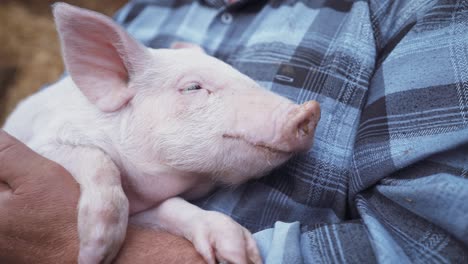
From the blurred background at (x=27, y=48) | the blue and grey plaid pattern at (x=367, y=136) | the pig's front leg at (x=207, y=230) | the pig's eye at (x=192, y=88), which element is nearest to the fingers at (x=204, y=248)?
the pig's front leg at (x=207, y=230)

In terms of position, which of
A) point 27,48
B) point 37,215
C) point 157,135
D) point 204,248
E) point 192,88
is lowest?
point 27,48

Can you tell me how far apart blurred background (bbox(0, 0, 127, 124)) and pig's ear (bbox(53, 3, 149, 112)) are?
10.0ft

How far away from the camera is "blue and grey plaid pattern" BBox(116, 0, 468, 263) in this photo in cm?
104

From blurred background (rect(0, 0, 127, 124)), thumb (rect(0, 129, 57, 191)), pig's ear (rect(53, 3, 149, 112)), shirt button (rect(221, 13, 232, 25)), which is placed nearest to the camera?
thumb (rect(0, 129, 57, 191))

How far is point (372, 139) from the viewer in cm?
121

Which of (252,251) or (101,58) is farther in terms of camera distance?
(101,58)

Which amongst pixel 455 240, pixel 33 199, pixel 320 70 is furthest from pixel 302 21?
pixel 33 199

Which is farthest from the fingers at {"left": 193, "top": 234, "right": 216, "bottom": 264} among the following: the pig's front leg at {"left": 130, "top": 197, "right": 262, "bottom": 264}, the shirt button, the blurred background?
the blurred background

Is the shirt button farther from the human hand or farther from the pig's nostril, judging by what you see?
the human hand

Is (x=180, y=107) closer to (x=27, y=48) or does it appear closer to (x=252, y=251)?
(x=252, y=251)

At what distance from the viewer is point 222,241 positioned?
1.13 m

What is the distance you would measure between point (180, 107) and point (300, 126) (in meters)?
0.37

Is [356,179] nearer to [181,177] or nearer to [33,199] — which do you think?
[181,177]

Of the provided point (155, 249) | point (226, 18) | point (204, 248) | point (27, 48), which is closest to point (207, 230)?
point (204, 248)
